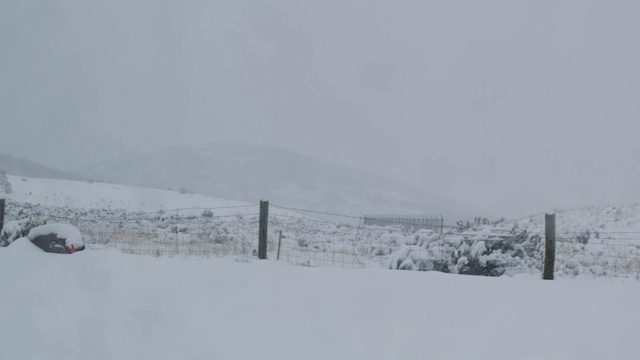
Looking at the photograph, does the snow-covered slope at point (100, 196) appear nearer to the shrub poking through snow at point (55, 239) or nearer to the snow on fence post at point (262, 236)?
the snow on fence post at point (262, 236)

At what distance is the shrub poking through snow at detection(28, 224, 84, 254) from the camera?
9.17 meters

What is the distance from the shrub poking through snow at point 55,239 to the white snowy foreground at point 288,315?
3.03ft

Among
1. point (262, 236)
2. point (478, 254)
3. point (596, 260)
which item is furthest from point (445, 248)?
point (262, 236)

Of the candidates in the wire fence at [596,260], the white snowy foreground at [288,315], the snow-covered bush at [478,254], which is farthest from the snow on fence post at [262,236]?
the wire fence at [596,260]

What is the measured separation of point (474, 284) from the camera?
8.07m

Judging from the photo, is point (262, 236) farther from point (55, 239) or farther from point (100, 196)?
point (100, 196)

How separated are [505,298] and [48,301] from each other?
19.0 feet

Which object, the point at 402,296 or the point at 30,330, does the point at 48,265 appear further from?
the point at 402,296

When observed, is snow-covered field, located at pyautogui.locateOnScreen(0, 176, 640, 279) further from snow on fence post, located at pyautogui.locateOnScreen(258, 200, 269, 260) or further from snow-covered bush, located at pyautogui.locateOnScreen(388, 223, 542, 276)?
snow on fence post, located at pyautogui.locateOnScreen(258, 200, 269, 260)

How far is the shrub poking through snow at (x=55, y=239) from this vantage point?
9.17 m

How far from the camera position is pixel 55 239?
9227 mm

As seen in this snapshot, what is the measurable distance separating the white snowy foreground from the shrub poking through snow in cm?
92

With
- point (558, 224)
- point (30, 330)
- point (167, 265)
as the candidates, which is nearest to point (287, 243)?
point (167, 265)

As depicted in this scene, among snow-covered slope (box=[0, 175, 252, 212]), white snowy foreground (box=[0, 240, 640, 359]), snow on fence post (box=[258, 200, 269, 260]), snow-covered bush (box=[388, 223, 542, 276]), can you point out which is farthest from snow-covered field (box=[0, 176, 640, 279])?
snow-covered slope (box=[0, 175, 252, 212])
